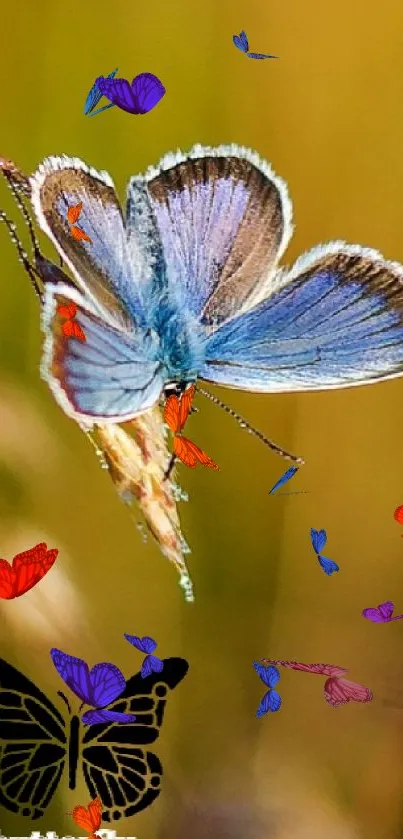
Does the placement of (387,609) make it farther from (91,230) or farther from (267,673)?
(91,230)

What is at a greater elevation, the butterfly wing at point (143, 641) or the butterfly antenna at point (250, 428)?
the butterfly antenna at point (250, 428)

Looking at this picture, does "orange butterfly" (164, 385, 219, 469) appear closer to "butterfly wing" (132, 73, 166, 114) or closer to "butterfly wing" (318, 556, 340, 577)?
"butterfly wing" (318, 556, 340, 577)

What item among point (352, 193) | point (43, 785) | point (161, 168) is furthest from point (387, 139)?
point (43, 785)

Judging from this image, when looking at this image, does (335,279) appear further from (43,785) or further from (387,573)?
(43,785)

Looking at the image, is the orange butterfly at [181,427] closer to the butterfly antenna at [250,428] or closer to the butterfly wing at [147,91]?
the butterfly antenna at [250,428]

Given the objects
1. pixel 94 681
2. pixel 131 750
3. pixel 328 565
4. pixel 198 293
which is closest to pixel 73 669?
pixel 94 681

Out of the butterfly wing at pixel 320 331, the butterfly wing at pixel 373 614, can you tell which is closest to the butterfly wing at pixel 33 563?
the butterfly wing at pixel 320 331
